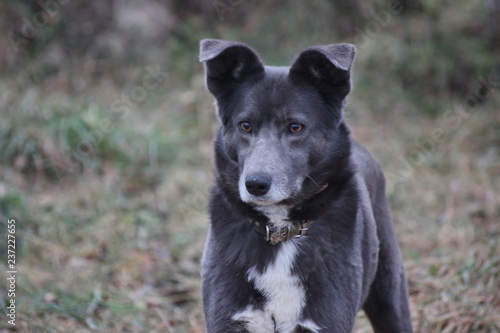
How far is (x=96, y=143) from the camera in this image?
7.62 meters

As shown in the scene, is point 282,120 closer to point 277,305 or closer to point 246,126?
point 246,126

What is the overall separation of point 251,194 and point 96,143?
4837mm

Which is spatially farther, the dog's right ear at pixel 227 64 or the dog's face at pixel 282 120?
the dog's right ear at pixel 227 64

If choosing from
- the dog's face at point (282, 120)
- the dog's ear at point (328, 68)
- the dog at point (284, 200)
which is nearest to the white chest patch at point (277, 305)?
the dog at point (284, 200)

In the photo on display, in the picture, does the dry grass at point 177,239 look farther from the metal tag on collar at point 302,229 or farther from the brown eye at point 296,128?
the brown eye at point 296,128

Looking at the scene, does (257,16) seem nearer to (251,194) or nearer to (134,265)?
(134,265)

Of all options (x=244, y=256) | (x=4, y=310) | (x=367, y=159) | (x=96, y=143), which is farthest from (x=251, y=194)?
(x=96, y=143)

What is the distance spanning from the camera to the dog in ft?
10.6

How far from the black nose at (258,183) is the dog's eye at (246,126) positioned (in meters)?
0.36

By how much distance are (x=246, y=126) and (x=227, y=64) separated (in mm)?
412

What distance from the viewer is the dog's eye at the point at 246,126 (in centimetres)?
342

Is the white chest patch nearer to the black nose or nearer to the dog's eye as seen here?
the black nose

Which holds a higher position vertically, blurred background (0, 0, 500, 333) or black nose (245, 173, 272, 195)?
black nose (245, 173, 272, 195)

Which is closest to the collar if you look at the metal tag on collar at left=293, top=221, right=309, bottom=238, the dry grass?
the metal tag on collar at left=293, top=221, right=309, bottom=238
